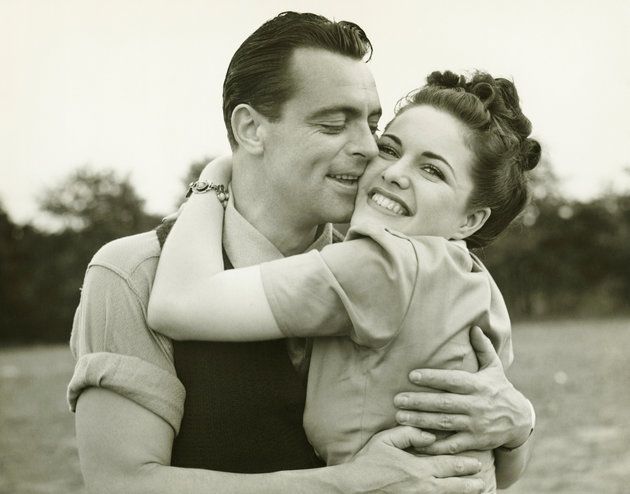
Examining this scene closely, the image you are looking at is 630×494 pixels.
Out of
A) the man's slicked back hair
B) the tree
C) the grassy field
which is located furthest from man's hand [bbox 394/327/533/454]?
the tree

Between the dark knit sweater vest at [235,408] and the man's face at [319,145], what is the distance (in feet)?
1.91

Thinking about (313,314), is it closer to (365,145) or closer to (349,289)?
(349,289)

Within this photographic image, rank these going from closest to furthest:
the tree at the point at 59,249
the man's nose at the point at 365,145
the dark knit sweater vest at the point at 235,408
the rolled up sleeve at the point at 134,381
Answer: the rolled up sleeve at the point at 134,381 < the dark knit sweater vest at the point at 235,408 < the man's nose at the point at 365,145 < the tree at the point at 59,249

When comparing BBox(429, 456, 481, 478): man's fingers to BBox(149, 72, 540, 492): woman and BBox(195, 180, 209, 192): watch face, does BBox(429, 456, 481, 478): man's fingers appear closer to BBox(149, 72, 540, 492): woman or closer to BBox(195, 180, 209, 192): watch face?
BBox(149, 72, 540, 492): woman

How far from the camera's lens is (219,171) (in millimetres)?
3191

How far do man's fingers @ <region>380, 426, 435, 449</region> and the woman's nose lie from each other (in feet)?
2.65

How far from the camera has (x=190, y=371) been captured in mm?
2705

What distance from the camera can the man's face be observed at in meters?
3.01

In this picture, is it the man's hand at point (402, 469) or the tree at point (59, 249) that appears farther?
the tree at point (59, 249)

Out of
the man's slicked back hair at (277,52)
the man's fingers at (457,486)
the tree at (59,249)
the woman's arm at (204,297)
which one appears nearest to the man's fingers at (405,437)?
the man's fingers at (457,486)

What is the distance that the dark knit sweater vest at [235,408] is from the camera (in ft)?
8.84

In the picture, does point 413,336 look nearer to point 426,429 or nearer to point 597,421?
point 426,429

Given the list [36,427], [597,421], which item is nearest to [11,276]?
[36,427]

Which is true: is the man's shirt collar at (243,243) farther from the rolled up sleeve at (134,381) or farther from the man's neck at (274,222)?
the rolled up sleeve at (134,381)
